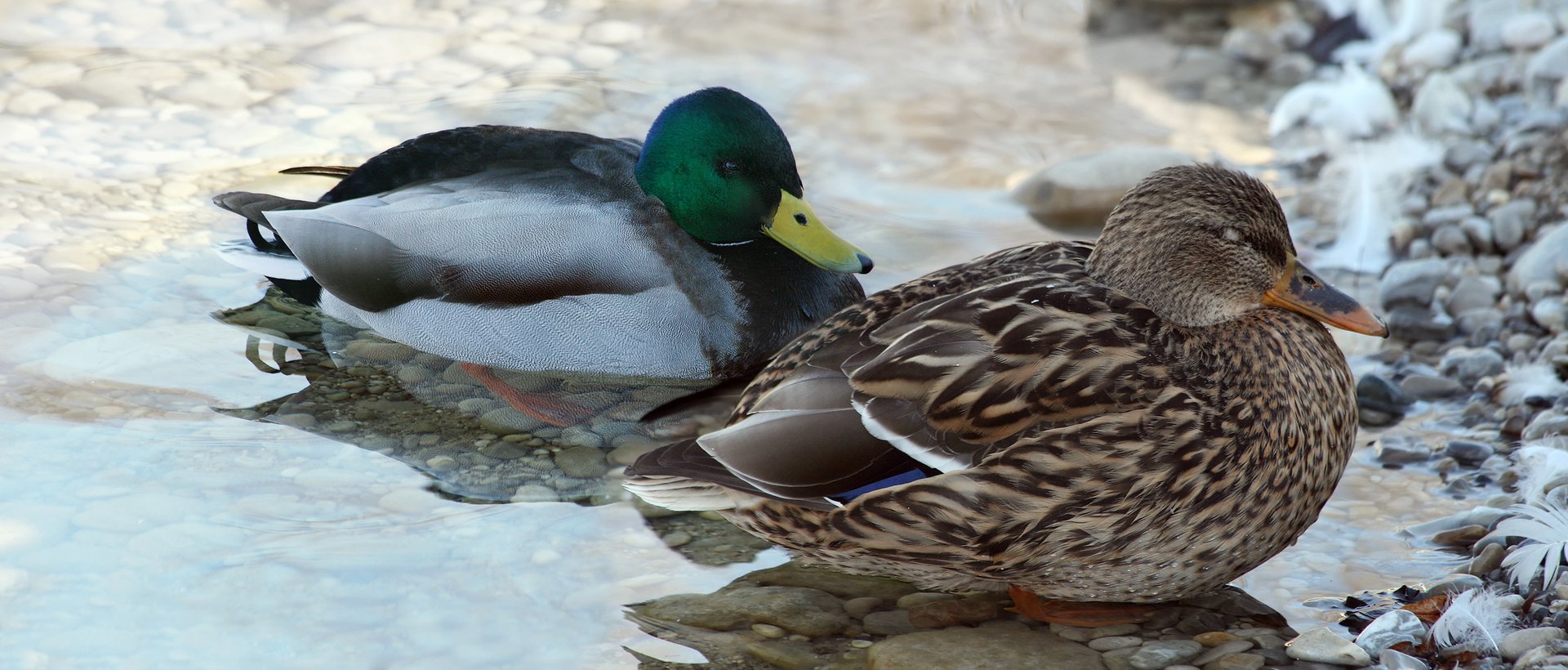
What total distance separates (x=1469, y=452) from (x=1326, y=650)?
1.19 m

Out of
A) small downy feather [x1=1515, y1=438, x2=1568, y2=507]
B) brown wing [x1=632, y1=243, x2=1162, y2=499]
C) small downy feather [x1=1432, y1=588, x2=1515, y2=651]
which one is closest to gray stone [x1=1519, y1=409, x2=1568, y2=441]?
small downy feather [x1=1515, y1=438, x2=1568, y2=507]

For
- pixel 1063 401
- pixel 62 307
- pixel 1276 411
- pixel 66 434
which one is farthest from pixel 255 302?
pixel 1276 411

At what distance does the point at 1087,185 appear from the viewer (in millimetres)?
6234

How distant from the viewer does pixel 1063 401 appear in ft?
11.0

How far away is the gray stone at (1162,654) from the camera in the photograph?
11.6 ft

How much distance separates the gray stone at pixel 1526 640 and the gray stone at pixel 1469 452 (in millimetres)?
1014

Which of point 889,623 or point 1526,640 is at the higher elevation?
point 1526,640

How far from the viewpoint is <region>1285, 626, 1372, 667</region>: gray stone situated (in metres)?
3.46

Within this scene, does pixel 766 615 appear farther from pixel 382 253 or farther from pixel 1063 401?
pixel 382 253

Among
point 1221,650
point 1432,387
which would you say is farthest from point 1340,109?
point 1221,650

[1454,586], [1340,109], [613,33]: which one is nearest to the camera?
[1454,586]

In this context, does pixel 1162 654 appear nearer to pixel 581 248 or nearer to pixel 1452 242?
pixel 581 248

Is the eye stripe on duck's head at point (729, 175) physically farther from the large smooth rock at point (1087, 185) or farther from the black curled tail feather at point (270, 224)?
the large smooth rock at point (1087, 185)

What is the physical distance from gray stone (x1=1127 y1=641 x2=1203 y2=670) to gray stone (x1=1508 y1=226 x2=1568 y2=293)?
2.36 meters
